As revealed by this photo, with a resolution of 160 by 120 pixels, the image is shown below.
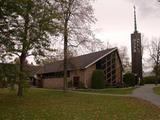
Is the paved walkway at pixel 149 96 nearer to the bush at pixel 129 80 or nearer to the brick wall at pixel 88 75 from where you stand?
the brick wall at pixel 88 75

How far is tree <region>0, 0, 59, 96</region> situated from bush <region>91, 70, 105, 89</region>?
17799 millimetres

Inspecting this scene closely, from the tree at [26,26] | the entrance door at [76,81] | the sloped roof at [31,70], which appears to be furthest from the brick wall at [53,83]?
the tree at [26,26]

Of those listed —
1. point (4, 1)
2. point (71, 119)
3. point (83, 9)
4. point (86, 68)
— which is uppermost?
point (83, 9)

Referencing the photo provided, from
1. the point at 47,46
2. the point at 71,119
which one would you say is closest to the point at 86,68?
the point at 47,46

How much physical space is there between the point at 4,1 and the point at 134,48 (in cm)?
3905

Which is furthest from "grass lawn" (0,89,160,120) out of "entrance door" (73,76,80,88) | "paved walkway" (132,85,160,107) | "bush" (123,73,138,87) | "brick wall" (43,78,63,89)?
"brick wall" (43,78,63,89)

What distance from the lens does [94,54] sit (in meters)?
48.2

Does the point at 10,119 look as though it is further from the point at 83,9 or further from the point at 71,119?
the point at 83,9

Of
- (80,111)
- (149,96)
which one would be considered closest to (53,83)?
(149,96)

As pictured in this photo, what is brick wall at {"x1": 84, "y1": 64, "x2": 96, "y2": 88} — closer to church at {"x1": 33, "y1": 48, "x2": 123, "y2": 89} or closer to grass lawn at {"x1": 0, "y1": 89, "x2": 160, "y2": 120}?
church at {"x1": 33, "y1": 48, "x2": 123, "y2": 89}

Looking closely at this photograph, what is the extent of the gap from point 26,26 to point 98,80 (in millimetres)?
20966

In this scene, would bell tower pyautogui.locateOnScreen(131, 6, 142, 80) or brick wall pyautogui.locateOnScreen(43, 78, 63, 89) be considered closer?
brick wall pyautogui.locateOnScreen(43, 78, 63, 89)

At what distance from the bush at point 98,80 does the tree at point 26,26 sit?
17.8 meters

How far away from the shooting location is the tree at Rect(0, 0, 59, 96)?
60.1 feet
